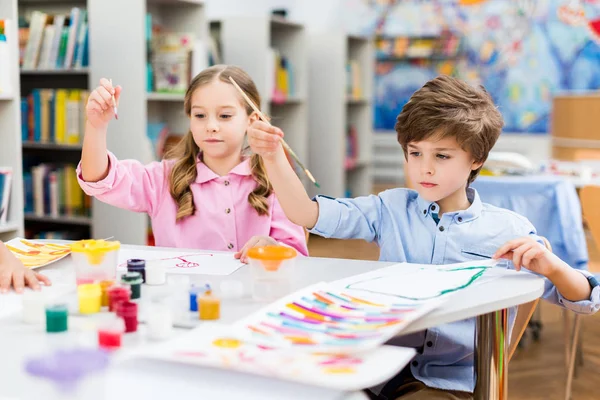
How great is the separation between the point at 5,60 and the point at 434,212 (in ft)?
6.60

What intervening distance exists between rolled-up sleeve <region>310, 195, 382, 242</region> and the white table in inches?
4.5

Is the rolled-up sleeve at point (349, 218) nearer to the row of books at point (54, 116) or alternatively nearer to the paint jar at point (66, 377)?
the paint jar at point (66, 377)

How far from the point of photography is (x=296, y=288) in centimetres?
124

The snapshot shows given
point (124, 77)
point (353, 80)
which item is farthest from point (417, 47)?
point (124, 77)

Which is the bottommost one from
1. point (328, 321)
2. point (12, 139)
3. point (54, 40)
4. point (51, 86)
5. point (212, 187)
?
point (328, 321)

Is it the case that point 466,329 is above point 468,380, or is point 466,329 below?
above

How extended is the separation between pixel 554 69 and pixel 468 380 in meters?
5.62

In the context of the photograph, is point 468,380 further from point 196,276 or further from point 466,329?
point 196,276

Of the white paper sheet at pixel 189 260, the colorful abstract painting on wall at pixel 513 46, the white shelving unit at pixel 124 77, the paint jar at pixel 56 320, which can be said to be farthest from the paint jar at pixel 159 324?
the colorful abstract painting on wall at pixel 513 46

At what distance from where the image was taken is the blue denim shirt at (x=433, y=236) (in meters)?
1.50

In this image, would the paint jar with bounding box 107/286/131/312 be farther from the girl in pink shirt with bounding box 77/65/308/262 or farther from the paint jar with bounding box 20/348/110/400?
the girl in pink shirt with bounding box 77/65/308/262

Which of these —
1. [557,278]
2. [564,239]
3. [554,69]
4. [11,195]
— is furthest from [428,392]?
[554,69]

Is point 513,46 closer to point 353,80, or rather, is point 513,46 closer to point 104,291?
point 353,80

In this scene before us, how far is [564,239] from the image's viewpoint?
2414mm
